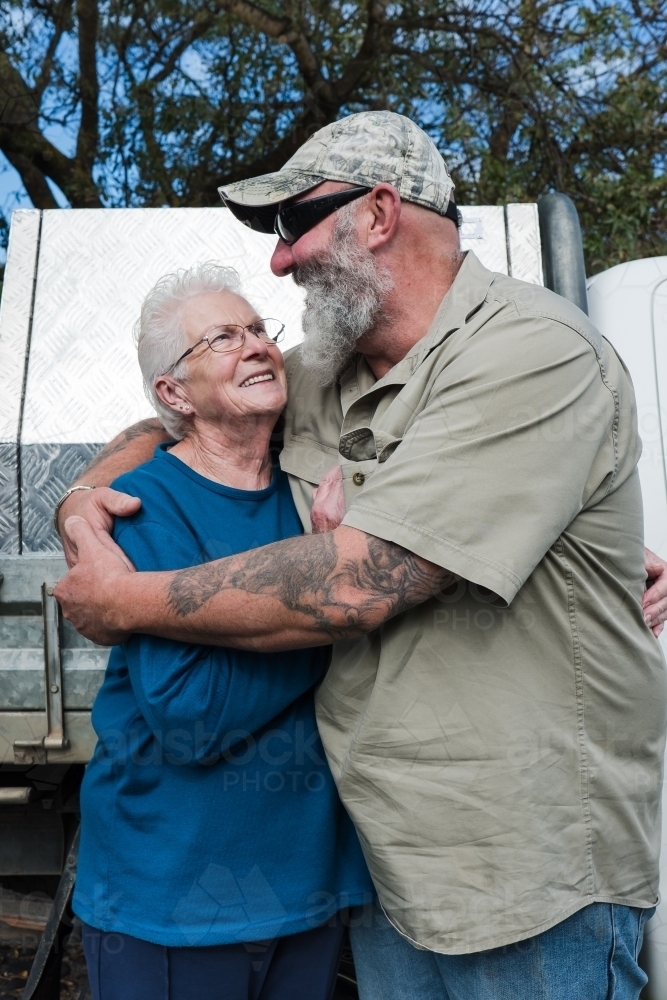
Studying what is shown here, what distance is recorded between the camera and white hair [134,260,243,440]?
209 centimetres

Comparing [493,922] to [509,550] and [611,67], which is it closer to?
[509,550]

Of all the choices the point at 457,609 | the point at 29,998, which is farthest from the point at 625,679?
the point at 29,998

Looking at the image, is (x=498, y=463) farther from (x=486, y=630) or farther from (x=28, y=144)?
(x=28, y=144)

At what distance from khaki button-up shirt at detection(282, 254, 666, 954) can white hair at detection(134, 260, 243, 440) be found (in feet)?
1.96

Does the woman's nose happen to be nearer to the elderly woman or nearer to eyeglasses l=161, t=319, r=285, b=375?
eyeglasses l=161, t=319, r=285, b=375

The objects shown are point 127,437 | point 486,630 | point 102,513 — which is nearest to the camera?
point 486,630

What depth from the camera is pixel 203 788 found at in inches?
71.2

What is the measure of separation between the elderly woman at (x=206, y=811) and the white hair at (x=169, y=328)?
21 centimetres

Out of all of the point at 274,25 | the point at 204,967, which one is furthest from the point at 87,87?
the point at 204,967

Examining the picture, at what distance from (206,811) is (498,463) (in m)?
0.87

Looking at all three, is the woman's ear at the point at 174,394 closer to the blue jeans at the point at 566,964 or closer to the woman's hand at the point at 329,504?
the woman's hand at the point at 329,504

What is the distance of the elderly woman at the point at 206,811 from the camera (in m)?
1.75

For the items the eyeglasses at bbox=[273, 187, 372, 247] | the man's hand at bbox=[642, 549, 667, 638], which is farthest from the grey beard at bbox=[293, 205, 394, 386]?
the man's hand at bbox=[642, 549, 667, 638]

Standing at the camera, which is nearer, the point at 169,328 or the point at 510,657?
the point at 510,657
